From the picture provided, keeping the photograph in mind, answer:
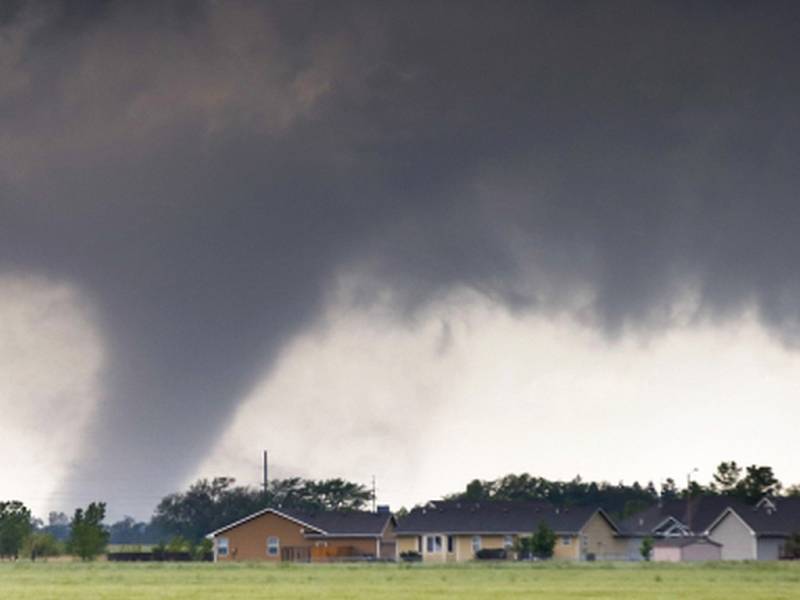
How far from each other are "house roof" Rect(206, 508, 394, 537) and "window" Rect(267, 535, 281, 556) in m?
2.25

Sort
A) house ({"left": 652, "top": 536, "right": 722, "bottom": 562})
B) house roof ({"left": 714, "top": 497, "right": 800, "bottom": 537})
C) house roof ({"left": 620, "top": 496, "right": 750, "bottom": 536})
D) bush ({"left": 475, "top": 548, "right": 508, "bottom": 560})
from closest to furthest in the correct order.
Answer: bush ({"left": 475, "top": 548, "right": 508, "bottom": 560}), house ({"left": 652, "top": 536, "right": 722, "bottom": 562}), house roof ({"left": 714, "top": 497, "right": 800, "bottom": 537}), house roof ({"left": 620, "top": 496, "right": 750, "bottom": 536})

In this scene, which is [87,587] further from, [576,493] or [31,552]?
[576,493]

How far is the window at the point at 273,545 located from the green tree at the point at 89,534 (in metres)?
16.2

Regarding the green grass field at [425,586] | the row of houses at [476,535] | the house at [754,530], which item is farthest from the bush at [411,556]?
the green grass field at [425,586]

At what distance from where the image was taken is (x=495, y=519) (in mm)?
131500

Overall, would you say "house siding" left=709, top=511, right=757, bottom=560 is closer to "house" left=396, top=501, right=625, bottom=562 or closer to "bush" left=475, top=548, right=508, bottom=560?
"house" left=396, top=501, right=625, bottom=562

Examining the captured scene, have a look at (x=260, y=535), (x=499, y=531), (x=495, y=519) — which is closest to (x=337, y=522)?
(x=260, y=535)

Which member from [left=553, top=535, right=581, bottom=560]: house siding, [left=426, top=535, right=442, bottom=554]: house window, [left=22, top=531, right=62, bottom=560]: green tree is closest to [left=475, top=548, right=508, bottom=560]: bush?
[left=553, top=535, right=581, bottom=560]: house siding

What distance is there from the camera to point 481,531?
129250 millimetres

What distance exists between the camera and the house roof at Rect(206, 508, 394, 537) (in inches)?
5118

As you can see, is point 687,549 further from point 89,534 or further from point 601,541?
point 89,534

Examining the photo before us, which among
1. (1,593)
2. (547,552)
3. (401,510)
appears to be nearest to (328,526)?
(547,552)

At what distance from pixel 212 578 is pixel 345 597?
20537 millimetres

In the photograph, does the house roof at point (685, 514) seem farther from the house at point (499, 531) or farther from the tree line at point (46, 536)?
the tree line at point (46, 536)
